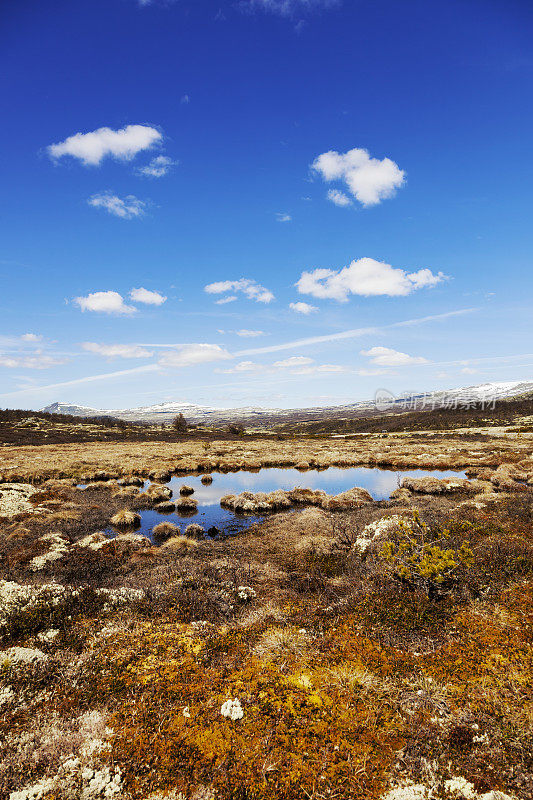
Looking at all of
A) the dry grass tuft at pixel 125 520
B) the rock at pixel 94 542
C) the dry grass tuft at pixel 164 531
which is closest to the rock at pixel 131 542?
the rock at pixel 94 542

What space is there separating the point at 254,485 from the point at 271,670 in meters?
31.1

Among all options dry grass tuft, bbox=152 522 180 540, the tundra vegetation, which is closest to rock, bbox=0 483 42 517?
the tundra vegetation

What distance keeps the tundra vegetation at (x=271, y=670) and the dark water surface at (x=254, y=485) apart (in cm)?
744

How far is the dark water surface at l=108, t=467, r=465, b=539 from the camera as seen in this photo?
27116 mm

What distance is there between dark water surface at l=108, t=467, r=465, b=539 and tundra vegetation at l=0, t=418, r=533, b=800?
7442mm

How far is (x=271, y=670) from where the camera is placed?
919cm

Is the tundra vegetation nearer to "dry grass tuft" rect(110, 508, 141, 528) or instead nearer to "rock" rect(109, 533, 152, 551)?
"rock" rect(109, 533, 152, 551)

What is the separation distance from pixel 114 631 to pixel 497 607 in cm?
1275

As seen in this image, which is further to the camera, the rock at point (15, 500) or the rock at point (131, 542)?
the rock at point (15, 500)

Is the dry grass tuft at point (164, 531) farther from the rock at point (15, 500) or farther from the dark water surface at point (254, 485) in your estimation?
the rock at point (15, 500)

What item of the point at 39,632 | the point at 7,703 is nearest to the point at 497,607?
the point at 7,703

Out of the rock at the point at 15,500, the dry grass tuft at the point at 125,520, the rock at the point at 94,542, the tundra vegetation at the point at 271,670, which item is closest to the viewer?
the tundra vegetation at the point at 271,670

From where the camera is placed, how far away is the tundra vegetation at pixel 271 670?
6441 millimetres

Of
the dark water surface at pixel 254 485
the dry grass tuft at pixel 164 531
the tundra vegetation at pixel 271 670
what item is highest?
the tundra vegetation at pixel 271 670
